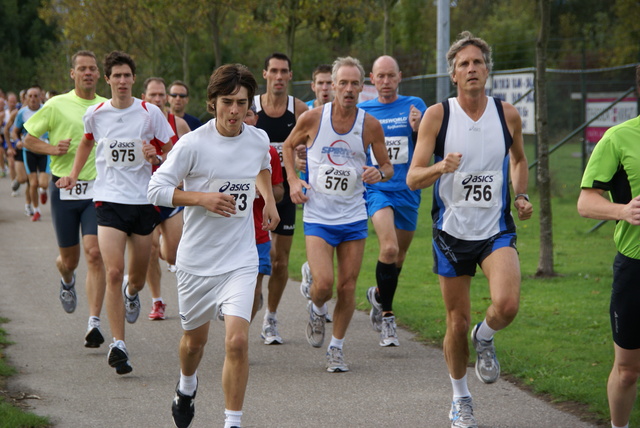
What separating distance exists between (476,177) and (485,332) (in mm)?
937

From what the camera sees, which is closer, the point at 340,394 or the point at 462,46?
the point at 462,46

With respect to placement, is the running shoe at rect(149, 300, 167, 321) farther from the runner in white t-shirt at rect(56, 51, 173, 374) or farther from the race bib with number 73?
the race bib with number 73

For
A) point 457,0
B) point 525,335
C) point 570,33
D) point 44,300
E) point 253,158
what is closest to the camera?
point 253,158

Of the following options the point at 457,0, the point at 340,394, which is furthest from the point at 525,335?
the point at 457,0

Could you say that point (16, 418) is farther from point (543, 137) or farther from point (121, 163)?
point (543, 137)

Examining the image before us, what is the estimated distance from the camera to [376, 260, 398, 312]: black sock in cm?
820

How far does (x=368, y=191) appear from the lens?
8.55 meters

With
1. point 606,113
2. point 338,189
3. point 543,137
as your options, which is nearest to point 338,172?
point 338,189


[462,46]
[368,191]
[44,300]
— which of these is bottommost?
[44,300]

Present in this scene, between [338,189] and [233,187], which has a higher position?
[233,187]

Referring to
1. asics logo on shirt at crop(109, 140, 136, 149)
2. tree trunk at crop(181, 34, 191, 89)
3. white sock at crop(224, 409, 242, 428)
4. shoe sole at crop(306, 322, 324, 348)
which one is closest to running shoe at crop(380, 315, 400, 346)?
shoe sole at crop(306, 322, 324, 348)

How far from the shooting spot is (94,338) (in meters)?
7.75

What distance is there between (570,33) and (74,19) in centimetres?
2312

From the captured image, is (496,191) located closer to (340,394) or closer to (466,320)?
(466,320)
